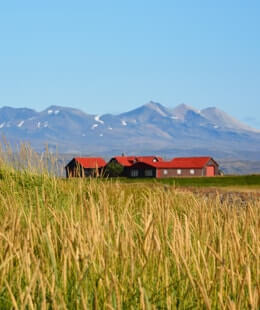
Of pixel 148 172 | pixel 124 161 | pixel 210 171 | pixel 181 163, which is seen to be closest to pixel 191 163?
pixel 181 163

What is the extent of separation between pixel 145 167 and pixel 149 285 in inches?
3591

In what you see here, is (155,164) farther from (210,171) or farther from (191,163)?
(210,171)

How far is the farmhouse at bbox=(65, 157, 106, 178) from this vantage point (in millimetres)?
11734

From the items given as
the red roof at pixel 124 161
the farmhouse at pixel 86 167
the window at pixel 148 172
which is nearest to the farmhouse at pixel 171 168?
the window at pixel 148 172

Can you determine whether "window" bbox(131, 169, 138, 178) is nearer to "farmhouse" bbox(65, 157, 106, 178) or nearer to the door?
"farmhouse" bbox(65, 157, 106, 178)

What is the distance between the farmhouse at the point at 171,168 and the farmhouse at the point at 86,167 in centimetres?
602

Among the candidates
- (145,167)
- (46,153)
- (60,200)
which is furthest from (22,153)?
(145,167)

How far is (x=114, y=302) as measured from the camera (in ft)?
13.5

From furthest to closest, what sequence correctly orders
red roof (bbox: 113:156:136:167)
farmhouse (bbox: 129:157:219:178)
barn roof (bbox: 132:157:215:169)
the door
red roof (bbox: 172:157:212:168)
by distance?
the door, red roof (bbox: 172:157:212:168), barn roof (bbox: 132:157:215:169), red roof (bbox: 113:156:136:167), farmhouse (bbox: 129:157:219:178)

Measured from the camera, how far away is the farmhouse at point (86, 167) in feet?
38.5

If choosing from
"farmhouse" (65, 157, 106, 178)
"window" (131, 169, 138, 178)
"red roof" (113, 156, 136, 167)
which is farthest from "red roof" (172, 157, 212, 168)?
"farmhouse" (65, 157, 106, 178)

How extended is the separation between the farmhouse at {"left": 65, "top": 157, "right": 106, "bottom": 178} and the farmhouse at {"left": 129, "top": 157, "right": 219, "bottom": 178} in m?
6.02

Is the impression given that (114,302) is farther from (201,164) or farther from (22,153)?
(201,164)

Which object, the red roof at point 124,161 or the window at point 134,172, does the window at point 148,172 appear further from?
the red roof at point 124,161
